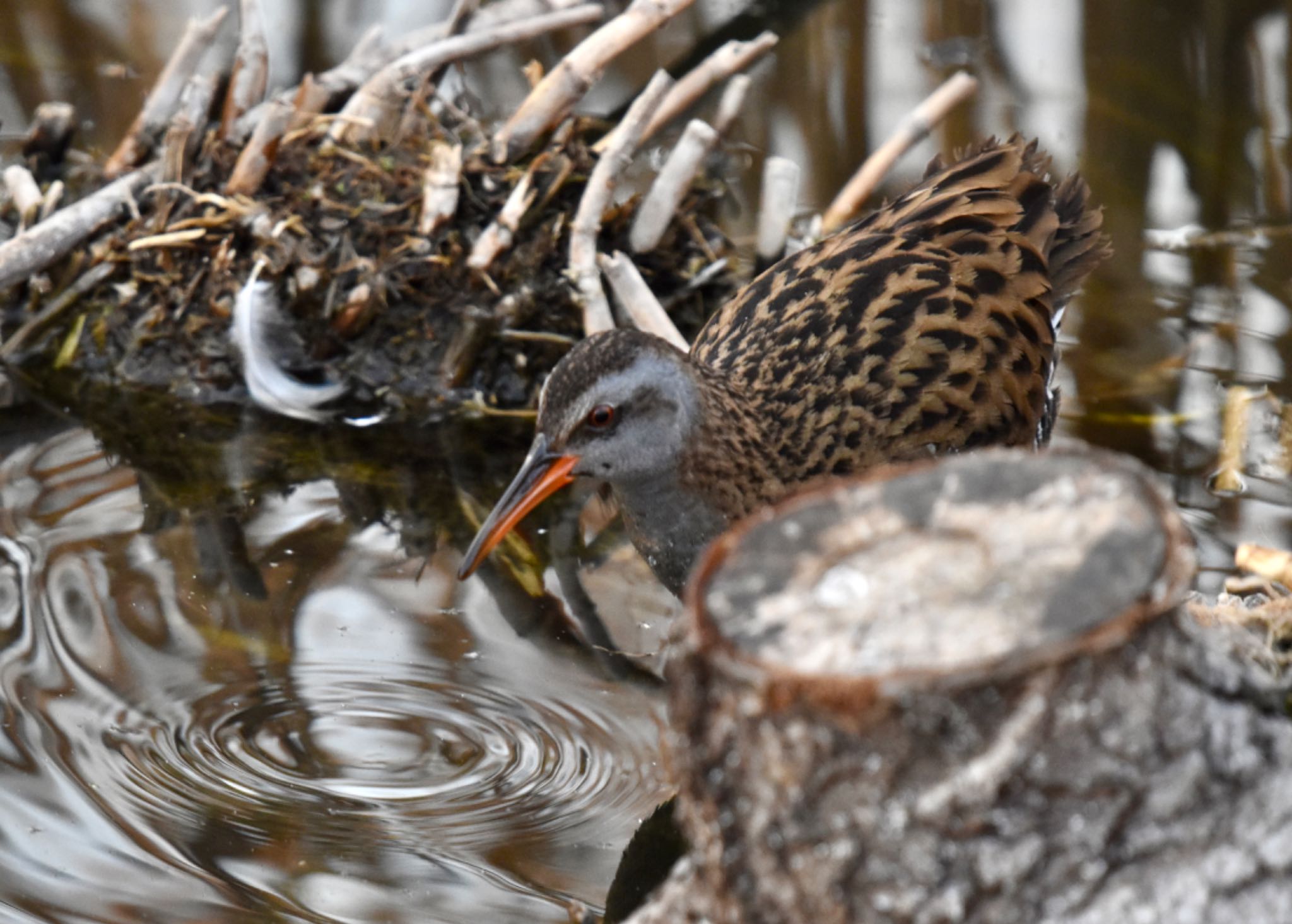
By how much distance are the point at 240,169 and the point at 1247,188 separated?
13.1 ft

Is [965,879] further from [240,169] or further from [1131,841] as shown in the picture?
[240,169]

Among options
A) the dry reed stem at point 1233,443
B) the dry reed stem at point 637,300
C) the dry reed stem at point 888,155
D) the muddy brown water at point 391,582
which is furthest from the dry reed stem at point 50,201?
the dry reed stem at point 1233,443

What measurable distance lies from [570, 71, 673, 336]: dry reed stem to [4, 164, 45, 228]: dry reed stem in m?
1.84

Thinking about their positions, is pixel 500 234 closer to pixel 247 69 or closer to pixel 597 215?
pixel 597 215

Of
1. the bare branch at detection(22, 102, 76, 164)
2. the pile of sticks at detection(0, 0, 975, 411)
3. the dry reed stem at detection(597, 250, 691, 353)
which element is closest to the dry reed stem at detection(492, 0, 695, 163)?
the pile of sticks at detection(0, 0, 975, 411)

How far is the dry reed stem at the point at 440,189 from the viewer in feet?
16.3

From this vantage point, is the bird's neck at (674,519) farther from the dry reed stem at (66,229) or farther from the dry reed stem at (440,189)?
the dry reed stem at (66,229)

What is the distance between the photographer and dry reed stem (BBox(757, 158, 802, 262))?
5.16 meters

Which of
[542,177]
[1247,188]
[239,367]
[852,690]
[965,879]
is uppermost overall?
[852,690]

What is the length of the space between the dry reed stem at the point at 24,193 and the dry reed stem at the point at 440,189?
1.35m

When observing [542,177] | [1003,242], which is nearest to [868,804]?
[1003,242]

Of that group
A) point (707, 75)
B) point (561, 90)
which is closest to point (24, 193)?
point (561, 90)

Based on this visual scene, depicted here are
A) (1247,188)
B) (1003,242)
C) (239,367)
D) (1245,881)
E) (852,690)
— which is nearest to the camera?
(852,690)

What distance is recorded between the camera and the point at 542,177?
16.8 ft
